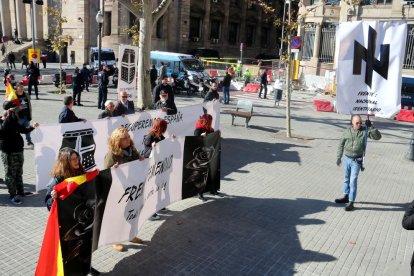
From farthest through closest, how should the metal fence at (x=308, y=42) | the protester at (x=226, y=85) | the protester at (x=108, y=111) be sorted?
the metal fence at (x=308, y=42) → the protester at (x=226, y=85) → the protester at (x=108, y=111)

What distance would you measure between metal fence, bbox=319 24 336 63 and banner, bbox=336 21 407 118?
85.7 ft

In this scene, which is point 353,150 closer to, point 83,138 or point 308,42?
point 83,138

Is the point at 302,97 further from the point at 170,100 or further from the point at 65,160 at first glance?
the point at 65,160

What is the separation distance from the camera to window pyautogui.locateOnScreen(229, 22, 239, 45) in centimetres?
6006

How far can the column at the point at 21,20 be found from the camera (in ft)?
177

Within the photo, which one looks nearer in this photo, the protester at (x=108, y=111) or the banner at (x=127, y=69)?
the protester at (x=108, y=111)

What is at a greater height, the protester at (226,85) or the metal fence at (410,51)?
the metal fence at (410,51)

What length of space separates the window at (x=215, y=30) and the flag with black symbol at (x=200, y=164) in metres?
51.1

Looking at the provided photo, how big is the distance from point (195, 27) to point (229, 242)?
51.2 m

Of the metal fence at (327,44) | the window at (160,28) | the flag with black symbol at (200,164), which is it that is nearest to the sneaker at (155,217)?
the flag with black symbol at (200,164)

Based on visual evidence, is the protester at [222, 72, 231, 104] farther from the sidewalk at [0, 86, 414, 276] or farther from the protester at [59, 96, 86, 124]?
the protester at [59, 96, 86, 124]

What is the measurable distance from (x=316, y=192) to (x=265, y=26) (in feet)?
200

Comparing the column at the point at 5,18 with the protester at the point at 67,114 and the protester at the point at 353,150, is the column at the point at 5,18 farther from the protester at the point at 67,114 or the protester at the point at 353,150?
the protester at the point at 353,150

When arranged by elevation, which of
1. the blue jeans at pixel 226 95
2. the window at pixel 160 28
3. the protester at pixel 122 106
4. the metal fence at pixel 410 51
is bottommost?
the blue jeans at pixel 226 95
